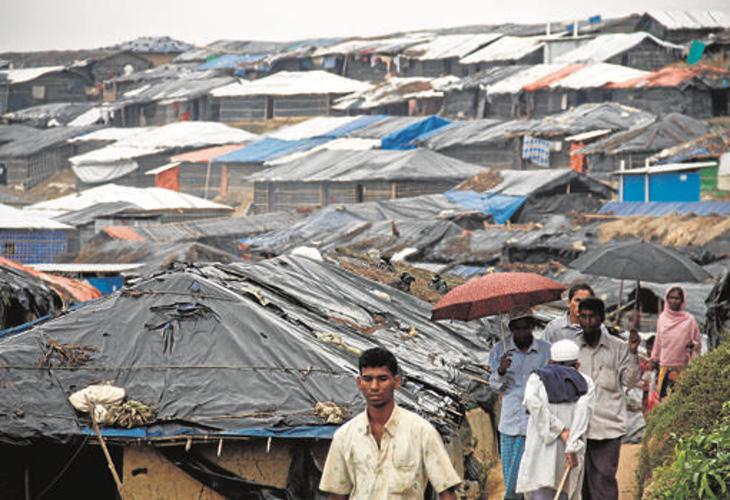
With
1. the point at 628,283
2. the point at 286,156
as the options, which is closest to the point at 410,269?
the point at 628,283

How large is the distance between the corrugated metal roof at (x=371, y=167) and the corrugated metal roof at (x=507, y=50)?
52.2 ft

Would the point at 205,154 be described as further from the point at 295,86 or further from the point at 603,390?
the point at 603,390

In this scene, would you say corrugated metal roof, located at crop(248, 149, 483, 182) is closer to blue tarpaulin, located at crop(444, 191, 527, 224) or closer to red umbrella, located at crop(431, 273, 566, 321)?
blue tarpaulin, located at crop(444, 191, 527, 224)

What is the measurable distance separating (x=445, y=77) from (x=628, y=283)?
41257 millimetres

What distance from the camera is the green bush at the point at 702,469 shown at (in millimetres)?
5984

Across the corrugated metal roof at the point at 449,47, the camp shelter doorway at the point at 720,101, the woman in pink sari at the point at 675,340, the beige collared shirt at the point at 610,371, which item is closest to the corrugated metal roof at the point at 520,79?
the camp shelter doorway at the point at 720,101

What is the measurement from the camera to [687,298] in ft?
67.5

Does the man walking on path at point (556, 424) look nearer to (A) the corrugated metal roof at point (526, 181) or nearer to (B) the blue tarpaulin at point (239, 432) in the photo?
(B) the blue tarpaulin at point (239, 432)

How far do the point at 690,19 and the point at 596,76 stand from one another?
12.7m

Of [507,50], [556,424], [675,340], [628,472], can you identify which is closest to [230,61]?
[507,50]

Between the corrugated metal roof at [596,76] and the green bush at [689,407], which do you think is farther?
the corrugated metal roof at [596,76]

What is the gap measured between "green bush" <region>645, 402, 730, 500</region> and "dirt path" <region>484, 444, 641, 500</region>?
11.0 feet

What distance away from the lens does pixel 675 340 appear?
36.4 ft

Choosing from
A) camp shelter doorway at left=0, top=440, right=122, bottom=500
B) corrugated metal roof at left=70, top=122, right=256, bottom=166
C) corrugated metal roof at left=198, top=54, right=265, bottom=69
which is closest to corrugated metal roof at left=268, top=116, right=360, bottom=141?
corrugated metal roof at left=70, top=122, right=256, bottom=166
